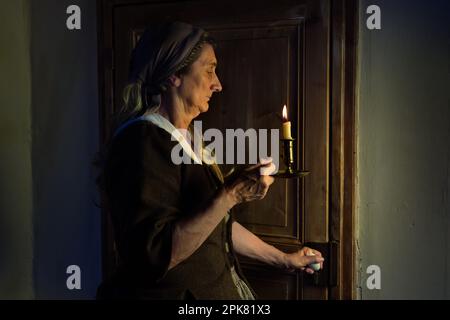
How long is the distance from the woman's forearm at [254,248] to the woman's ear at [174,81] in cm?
48

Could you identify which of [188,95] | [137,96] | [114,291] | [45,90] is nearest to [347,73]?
[188,95]

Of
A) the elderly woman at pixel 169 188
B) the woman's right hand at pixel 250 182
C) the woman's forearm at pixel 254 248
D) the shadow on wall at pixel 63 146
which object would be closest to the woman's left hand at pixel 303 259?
the woman's forearm at pixel 254 248

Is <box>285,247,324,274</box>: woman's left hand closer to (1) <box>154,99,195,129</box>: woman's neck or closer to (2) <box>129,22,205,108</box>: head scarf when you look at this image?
(1) <box>154,99,195,129</box>: woman's neck

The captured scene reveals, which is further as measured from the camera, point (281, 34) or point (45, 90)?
point (45, 90)

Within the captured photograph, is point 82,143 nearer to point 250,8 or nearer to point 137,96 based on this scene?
point 137,96

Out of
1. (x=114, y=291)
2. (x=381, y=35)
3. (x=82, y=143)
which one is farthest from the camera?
(x=82, y=143)

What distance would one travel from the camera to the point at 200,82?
4.62 feet

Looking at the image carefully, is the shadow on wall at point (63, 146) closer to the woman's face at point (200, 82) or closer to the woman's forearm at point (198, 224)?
the woman's face at point (200, 82)

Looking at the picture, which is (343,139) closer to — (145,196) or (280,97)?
(280,97)

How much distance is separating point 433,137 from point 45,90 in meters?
1.38

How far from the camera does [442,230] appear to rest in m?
1.48

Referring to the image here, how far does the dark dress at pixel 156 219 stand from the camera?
4.07 ft
